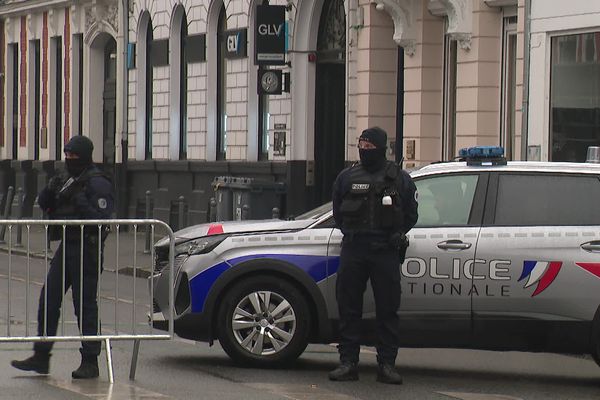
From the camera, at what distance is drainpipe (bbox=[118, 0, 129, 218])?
122 feet

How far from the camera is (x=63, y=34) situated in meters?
42.2

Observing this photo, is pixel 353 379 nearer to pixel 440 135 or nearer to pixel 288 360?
pixel 288 360

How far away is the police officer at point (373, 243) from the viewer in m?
11.8

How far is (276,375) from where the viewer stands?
12.1m

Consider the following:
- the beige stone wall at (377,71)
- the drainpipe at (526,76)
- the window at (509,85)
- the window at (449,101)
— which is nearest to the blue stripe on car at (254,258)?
the drainpipe at (526,76)

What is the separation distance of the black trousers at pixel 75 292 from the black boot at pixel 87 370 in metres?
0.04

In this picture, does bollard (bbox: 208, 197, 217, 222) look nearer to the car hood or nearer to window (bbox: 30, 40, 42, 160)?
window (bbox: 30, 40, 42, 160)

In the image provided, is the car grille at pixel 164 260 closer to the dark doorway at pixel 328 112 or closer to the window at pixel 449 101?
the window at pixel 449 101

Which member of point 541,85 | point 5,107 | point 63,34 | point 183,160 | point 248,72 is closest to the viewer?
point 541,85

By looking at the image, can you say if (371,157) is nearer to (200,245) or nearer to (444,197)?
(444,197)

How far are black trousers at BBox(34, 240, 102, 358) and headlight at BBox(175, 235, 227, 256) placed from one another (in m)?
1.07

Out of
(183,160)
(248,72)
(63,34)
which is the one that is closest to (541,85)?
(248,72)

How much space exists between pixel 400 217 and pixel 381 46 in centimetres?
1577

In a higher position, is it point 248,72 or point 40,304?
point 248,72
